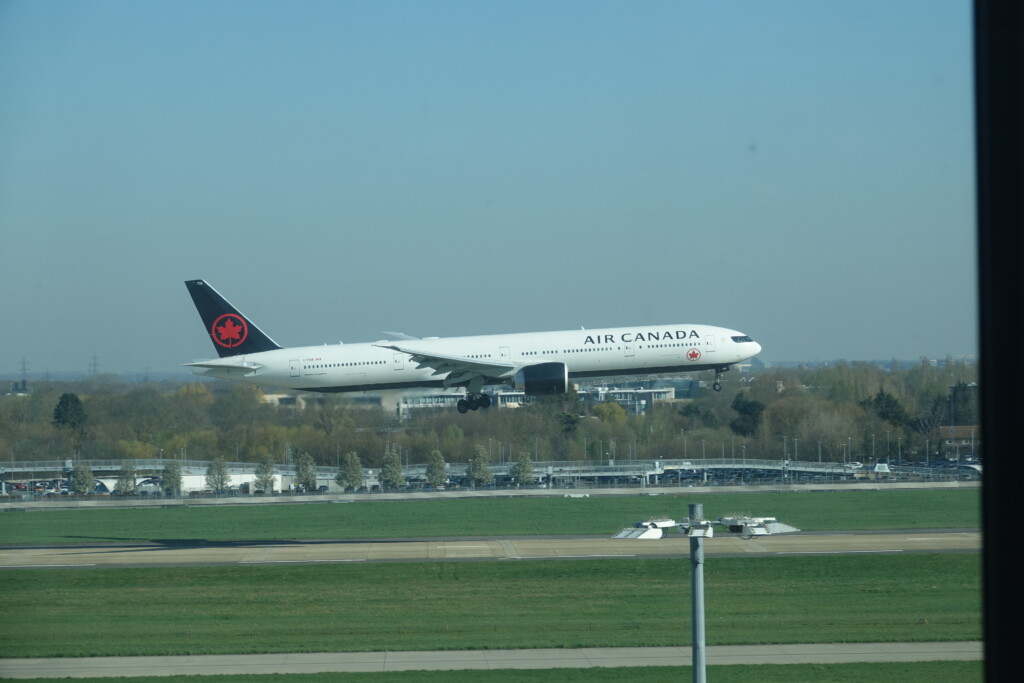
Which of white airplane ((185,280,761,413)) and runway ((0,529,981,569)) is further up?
white airplane ((185,280,761,413))

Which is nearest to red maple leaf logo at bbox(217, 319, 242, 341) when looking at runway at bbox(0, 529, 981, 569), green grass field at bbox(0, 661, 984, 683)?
runway at bbox(0, 529, 981, 569)

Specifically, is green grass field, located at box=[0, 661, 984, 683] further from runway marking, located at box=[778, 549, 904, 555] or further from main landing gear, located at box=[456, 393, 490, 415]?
main landing gear, located at box=[456, 393, 490, 415]

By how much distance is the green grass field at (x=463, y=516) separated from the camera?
47281mm

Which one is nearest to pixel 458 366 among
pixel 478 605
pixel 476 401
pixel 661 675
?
pixel 476 401

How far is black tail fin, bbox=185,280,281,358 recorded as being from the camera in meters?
55.4

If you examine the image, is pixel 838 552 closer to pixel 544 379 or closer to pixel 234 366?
pixel 544 379

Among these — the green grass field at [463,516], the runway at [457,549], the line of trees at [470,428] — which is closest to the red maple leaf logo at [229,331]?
the line of trees at [470,428]

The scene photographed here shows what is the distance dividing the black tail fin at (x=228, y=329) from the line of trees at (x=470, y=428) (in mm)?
6461

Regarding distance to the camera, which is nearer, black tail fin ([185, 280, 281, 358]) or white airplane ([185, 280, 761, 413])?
white airplane ([185, 280, 761, 413])

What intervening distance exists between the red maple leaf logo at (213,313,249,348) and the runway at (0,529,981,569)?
14099mm

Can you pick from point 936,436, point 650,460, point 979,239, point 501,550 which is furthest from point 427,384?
point 979,239

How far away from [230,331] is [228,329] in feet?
0.58

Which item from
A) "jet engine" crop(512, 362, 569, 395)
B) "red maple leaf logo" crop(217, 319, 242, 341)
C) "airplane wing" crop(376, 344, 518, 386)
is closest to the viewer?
"jet engine" crop(512, 362, 569, 395)

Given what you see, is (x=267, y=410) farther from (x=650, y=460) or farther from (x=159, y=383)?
(x=650, y=460)
